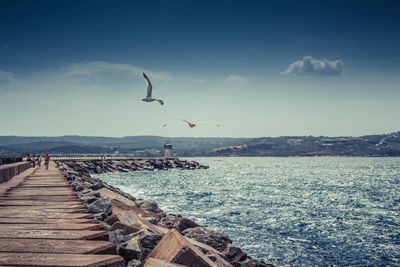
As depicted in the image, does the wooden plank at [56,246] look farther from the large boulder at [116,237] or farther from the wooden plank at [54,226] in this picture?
the large boulder at [116,237]

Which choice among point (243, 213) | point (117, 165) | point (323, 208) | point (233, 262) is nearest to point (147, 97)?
point (233, 262)

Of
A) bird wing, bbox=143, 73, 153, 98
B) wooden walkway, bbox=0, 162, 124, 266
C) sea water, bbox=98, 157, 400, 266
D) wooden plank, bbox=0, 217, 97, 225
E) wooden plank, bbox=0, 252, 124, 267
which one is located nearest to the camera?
wooden plank, bbox=0, 252, 124, 267

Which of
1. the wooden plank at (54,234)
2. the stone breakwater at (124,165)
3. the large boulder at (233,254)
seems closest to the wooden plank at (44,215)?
the wooden plank at (54,234)

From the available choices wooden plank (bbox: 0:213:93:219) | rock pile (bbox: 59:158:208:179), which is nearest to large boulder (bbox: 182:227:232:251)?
wooden plank (bbox: 0:213:93:219)

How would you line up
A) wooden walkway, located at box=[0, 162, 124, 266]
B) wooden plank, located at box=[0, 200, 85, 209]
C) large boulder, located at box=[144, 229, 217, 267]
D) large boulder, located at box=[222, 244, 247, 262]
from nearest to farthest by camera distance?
wooden walkway, located at box=[0, 162, 124, 266]
large boulder, located at box=[144, 229, 217, 267]
wooden plank, located at box=[0, 200, 85, 209]
large boulder, located at box=[222, 244, 247, 262]

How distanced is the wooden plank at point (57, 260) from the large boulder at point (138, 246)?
1.53 m

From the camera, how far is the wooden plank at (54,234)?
16.0 ft

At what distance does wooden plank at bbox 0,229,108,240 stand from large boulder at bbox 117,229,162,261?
1.92 feet

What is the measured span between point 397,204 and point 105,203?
102 feet

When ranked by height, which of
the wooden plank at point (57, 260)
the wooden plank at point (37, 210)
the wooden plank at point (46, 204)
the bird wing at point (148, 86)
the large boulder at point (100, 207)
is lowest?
the large boulder at point (100, 207)

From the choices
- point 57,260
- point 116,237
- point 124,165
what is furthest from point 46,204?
point 124,165

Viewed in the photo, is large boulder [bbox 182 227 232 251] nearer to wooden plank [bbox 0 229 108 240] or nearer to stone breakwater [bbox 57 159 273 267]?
stone breakwater [bbox 57 159 273 267]

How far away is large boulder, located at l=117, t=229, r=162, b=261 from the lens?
5.46 m

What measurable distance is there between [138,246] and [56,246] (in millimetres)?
1791
